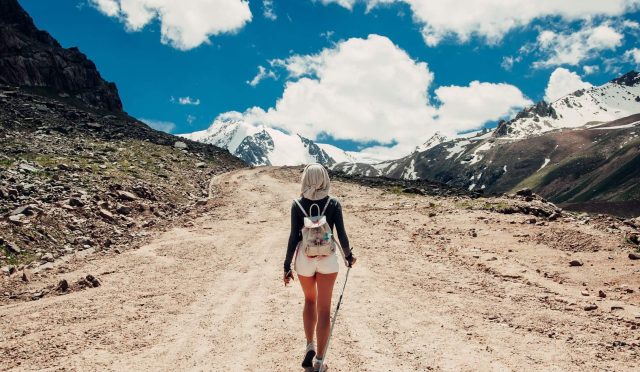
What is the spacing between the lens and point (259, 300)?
1166 centimetres

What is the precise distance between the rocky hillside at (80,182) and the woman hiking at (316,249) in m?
10.5

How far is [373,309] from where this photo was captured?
1070 cm

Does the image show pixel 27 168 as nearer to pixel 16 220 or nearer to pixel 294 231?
pixel 16 220

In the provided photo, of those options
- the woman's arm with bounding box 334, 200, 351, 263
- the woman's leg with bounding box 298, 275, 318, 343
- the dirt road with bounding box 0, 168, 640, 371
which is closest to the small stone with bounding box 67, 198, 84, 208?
the dirt road with bounding box 0, 168, 640, 371

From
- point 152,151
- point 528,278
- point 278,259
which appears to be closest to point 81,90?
point 152,151

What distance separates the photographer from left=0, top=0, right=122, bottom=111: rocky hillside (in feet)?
237

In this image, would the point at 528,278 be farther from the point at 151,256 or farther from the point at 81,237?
the point at 81,237

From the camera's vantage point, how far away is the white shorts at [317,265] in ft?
23.4

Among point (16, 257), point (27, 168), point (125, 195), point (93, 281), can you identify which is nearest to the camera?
point (93, 281)

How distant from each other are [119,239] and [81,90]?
75.0m

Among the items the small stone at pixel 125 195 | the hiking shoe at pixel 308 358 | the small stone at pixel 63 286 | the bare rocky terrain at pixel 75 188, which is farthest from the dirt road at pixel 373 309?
the small stone at pixel 125 195

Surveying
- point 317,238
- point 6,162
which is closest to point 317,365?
point 317,238

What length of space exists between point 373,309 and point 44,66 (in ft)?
277

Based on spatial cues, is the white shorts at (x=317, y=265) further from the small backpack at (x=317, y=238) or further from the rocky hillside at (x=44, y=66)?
the rocky hillside at (x=44, y=66)
